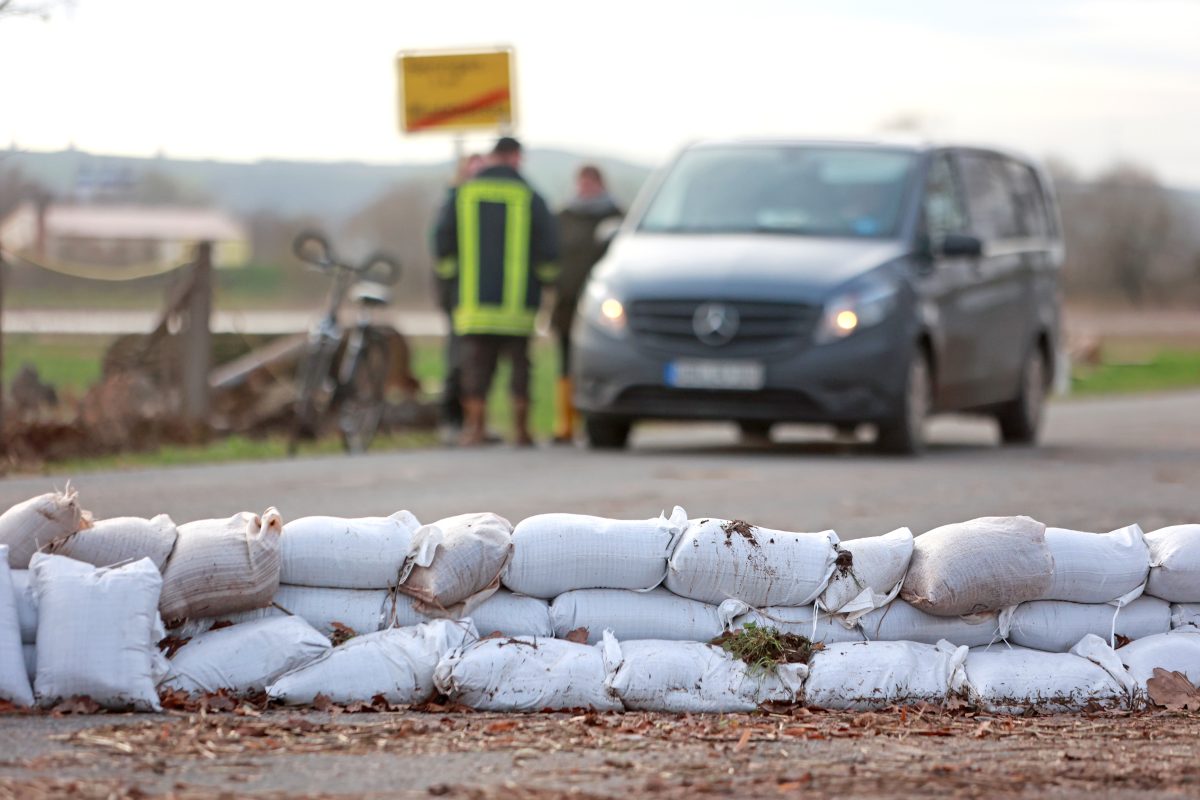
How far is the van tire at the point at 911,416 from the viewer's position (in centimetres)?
1361

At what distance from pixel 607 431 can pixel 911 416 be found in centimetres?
200

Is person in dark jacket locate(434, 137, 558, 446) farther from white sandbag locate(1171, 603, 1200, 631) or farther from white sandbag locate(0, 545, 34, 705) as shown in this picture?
white sandbag locate(0, 545, 34, 705)

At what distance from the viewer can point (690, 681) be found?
5.65m

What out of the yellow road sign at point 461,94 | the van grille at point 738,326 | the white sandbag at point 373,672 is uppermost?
the yellow road sign at point 461,94

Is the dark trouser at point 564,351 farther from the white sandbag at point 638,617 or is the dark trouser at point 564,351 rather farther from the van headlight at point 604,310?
the white sandbag at point 638,617

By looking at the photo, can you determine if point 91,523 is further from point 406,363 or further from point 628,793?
point 406,363

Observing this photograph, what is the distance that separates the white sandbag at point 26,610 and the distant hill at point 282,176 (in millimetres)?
5590

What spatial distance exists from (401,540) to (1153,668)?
2029mm

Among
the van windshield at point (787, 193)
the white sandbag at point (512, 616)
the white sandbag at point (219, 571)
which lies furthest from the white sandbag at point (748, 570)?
the van windshield at point (787, 193)

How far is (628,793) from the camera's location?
4.45 metres

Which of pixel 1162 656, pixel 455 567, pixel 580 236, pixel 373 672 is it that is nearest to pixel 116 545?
pixel 373 672

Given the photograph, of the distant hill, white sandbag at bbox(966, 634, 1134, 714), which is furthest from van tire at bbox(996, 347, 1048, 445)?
white sandbag at bbox(966, 634, 1134, 714)

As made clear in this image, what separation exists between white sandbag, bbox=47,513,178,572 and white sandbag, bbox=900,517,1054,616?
2005 mm

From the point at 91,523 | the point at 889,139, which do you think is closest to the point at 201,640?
the point at 91,523
